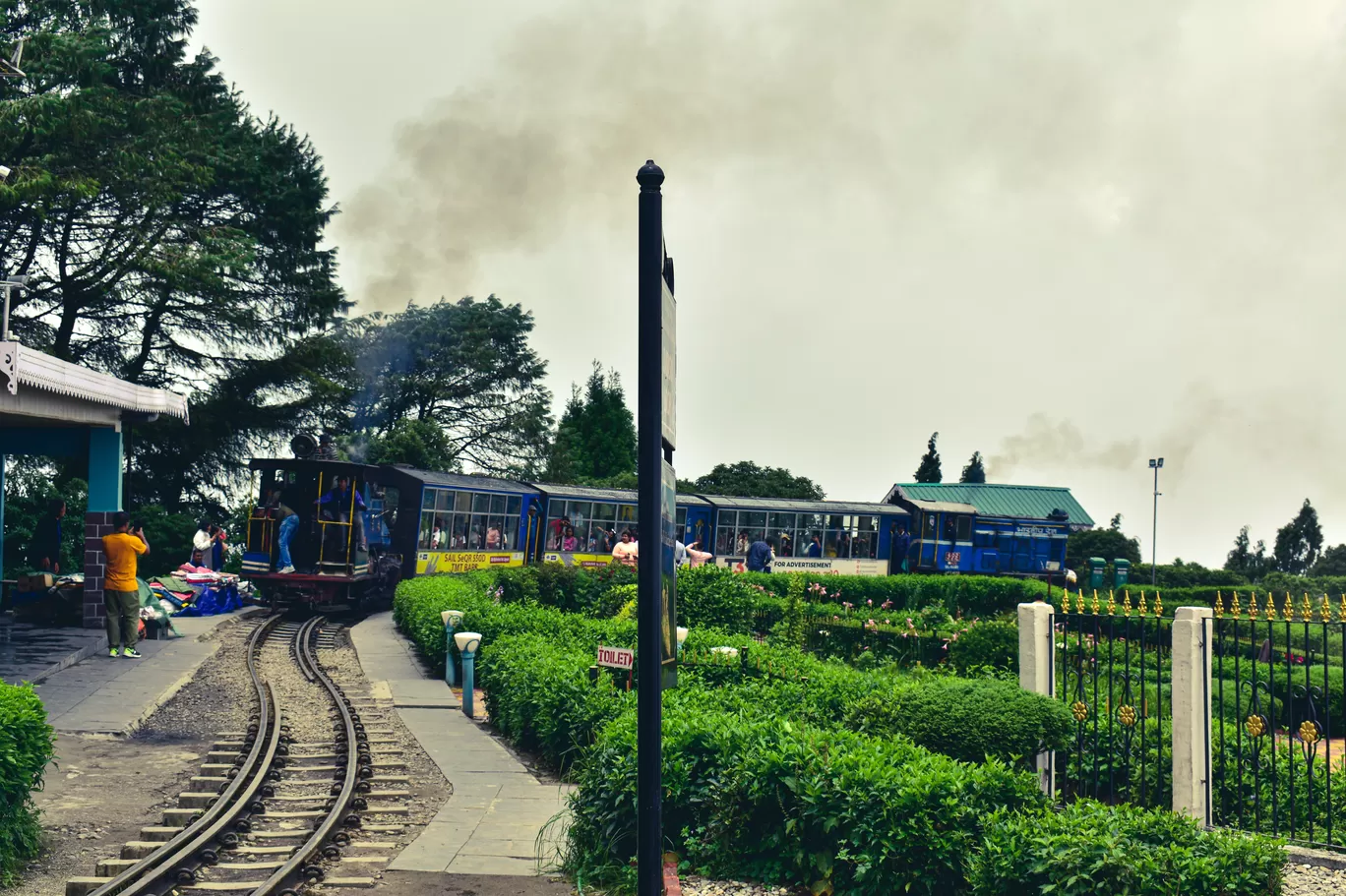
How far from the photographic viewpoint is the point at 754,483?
6122 cm

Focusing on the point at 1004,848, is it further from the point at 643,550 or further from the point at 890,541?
the point at 890,541

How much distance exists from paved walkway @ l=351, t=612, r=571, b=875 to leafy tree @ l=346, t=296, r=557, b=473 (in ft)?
119

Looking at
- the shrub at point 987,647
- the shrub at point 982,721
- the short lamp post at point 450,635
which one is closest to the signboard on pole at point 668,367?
the shrub at point 982,721

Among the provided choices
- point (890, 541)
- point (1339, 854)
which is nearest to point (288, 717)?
point (1339, 854)

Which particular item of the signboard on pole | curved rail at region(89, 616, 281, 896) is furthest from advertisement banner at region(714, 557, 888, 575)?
the signboard on pole

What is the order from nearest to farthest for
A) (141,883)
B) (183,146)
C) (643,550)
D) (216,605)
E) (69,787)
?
(643,550) → (141,883) → (69,787) → (216,605) → (183,146)

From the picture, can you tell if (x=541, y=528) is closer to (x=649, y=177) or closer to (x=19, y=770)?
(x=19, y=770)

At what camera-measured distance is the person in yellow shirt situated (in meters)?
16.6

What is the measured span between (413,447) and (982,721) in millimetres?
39932

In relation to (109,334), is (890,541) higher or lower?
lower

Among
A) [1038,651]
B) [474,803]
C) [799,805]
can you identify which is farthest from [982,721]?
[474,803]

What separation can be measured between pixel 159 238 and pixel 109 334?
419cm

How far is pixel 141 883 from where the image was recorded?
756 centimetres

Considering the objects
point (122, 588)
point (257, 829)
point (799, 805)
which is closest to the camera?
point (799, 805)
